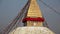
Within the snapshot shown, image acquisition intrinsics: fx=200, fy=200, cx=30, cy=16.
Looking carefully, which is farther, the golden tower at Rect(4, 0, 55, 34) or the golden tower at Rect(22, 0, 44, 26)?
the golden tower at Rect(22, 0, 44, 26)

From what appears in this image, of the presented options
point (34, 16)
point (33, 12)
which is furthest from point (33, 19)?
point (33, 12)

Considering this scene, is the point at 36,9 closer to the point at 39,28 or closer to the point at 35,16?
the point at 35,16

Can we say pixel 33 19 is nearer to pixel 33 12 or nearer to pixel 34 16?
pixel 34 16

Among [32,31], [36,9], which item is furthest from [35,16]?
[32,31]

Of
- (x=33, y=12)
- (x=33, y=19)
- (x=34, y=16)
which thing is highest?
(x=33, y=12)

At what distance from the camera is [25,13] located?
9.95 metres

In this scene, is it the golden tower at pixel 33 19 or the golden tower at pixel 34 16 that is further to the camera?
the golden tower at pixel 34 16

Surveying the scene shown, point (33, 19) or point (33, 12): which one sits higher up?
point (33, 12)

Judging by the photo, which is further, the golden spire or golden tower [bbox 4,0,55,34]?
the golden spire

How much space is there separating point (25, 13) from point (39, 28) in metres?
1.20

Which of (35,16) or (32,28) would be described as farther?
(35,16)

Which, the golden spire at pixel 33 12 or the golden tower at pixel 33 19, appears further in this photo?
the golden spire at pixel 33 12

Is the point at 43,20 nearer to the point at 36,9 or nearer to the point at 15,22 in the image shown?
the point at 36,9

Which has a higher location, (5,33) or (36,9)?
(36,9)
